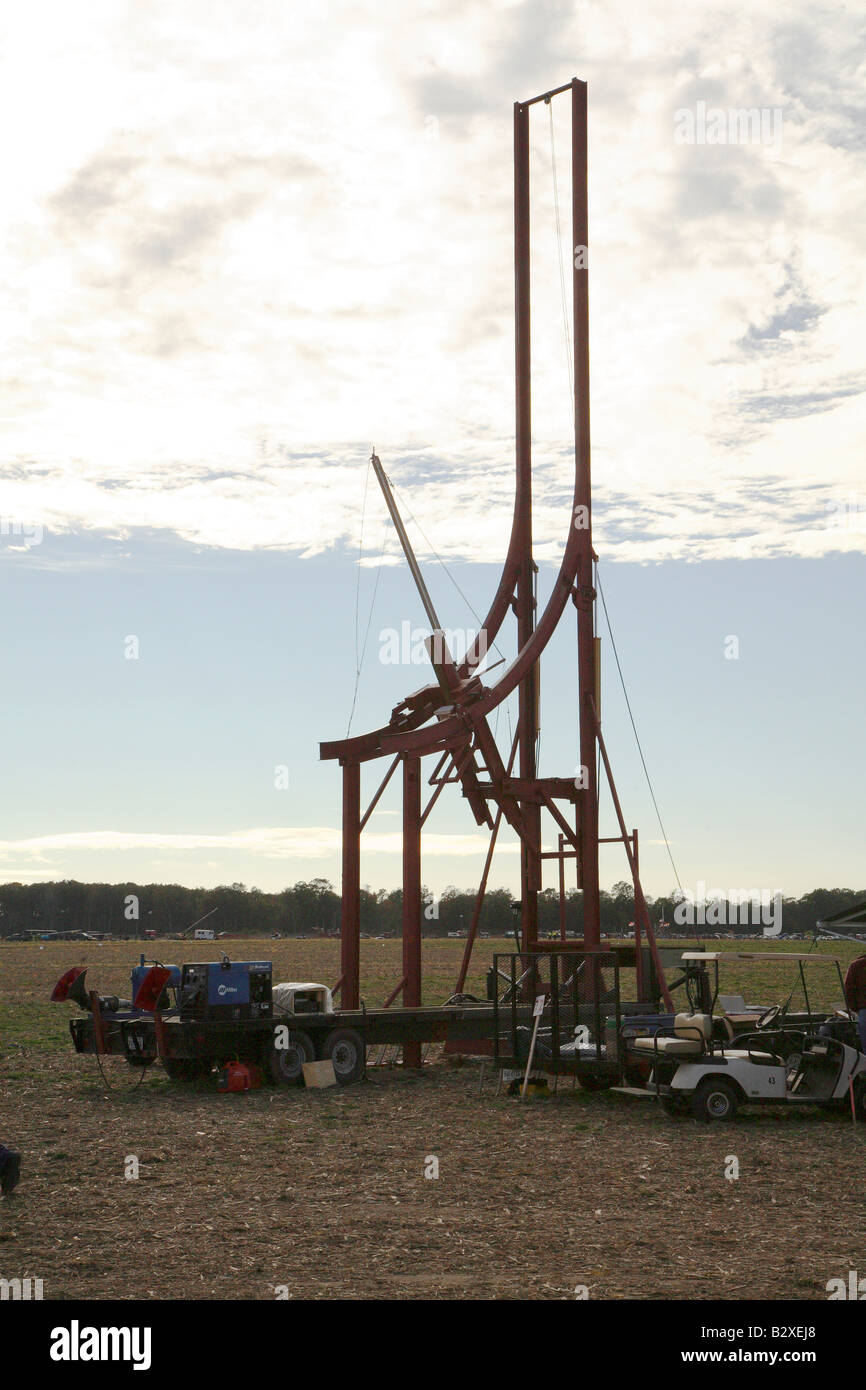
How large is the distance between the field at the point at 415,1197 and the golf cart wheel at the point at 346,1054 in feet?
3.30

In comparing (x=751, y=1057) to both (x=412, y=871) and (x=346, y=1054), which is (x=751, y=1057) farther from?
(x=412, y=871)

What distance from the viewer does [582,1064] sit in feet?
60.2

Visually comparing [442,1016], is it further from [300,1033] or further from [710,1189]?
[710,1189]

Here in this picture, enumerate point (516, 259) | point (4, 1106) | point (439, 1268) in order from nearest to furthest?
point (439, 1268), point (4, 1106), point (516, 259)

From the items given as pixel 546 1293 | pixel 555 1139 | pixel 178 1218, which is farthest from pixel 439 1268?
pixel 555 1139

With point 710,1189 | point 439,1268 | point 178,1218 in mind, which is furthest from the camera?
point 710,1189

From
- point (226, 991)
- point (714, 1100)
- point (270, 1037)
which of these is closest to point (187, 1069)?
point (270, 1037)

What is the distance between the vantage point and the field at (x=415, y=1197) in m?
9.01

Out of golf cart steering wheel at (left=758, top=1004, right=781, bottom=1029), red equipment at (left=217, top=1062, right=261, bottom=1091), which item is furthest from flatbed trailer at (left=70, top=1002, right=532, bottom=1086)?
golf cart steering wheel at (left=758, top=1004, right=781, bottom=1029)

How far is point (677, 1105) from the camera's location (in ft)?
54.8

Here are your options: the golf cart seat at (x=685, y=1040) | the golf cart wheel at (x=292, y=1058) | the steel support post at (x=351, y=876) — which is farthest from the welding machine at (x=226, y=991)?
the golf cart seat at (x=685, y=1040)

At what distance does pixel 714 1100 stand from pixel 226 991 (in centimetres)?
695

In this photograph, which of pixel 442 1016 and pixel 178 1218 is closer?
pixel 178 1218

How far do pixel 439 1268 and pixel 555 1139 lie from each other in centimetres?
618
